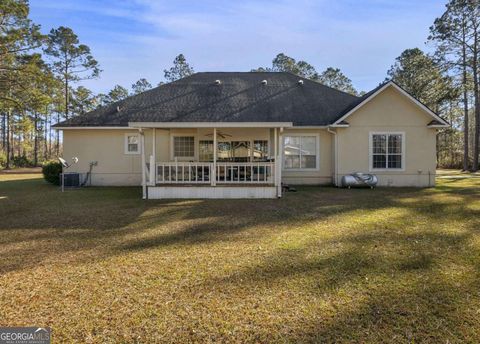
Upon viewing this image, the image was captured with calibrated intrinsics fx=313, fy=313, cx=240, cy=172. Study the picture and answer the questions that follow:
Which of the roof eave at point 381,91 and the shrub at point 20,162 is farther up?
the roof eave at point 381,91

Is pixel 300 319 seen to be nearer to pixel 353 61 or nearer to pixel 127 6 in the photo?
pixel 127 6

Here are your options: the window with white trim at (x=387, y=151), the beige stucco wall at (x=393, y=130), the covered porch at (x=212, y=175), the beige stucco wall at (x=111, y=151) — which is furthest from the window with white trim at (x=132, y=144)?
the window with white trim at (x=387, y=151)

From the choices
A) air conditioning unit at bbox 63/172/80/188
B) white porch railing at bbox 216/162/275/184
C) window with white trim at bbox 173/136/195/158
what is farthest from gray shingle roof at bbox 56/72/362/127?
white porch railing at bbox 216/162/275/184

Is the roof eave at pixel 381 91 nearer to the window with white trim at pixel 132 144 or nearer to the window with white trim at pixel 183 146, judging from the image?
the window with white trim at pixel 183 146

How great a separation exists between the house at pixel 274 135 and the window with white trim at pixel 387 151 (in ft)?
0.15

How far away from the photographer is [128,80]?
178 feet

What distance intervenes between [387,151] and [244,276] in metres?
12.8

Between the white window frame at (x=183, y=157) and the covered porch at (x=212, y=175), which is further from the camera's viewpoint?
the white window frame at (x=183, y=157)

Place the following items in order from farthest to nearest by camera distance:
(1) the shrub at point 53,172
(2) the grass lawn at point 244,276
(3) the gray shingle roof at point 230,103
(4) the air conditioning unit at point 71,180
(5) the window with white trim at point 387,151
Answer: (1) the shrub at point 53,172 < (3) the gray shingle roof at point 230,103 < (4) the air conditioning unit at point 71,180 < (5) the window with white trim at point 387,151 < (2) the grass lawn at point 244,276

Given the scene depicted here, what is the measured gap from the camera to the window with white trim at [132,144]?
51.1 ft

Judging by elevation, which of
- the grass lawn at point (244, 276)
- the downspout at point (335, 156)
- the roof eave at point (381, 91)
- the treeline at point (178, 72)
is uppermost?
the treeline at point (178, 72)

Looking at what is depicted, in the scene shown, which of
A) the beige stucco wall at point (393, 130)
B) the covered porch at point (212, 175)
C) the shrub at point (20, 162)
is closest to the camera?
the covered porch at point (212, 175)

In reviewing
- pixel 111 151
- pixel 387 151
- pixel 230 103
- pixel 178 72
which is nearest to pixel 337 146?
pixel 387 151

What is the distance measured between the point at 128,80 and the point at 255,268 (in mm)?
55995
